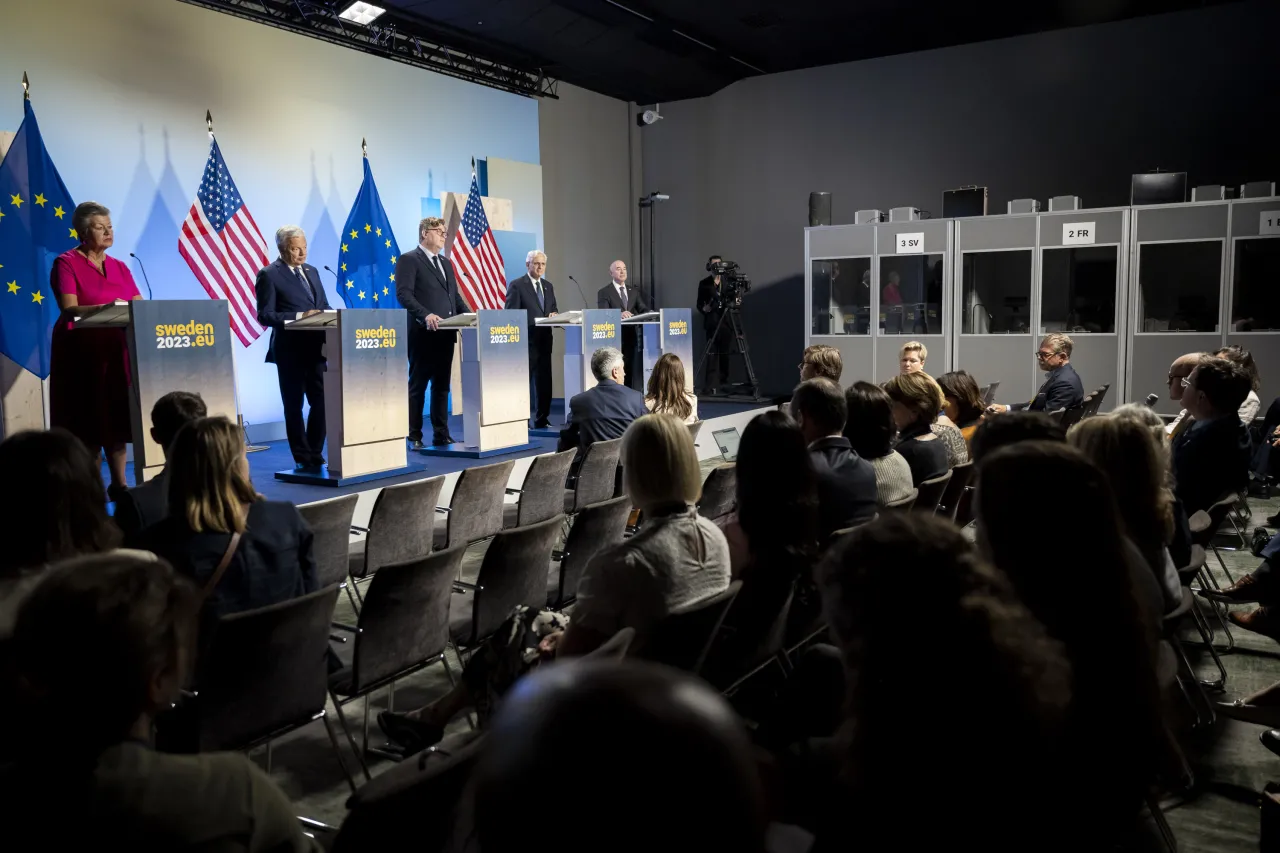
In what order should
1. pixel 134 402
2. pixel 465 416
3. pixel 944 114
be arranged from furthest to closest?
pixel 944 114, pixel 465 416, pixel 134 402

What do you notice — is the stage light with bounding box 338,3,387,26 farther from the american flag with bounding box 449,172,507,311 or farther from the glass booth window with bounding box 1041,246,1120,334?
the glass booth window with bounding box 1041,246,1120,334

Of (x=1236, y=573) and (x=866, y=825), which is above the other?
(x=866, y=825)

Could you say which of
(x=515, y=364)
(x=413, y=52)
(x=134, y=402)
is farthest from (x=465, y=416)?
(x=413, y=52)

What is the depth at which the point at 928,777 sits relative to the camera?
4.10ft

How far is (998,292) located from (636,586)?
9.16 m

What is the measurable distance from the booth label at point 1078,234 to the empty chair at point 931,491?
23.4ft

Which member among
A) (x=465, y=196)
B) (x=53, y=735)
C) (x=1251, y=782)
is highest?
(x=465, y=196)

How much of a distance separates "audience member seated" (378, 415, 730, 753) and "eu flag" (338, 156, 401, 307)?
6800 mm

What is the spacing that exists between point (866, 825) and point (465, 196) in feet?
31.5

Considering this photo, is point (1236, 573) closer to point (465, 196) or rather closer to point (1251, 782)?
point (1251, 782)

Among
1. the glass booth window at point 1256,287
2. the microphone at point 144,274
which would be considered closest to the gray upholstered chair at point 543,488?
the microphone at point 144,274

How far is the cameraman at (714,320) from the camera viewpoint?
1181 centimetres

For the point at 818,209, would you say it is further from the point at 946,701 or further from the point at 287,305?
the point at 946,701

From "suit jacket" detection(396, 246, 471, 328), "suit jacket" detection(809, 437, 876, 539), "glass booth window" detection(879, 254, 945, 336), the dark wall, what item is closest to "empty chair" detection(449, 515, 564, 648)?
"suit jacket" detection(809, 437, 876, 539)
